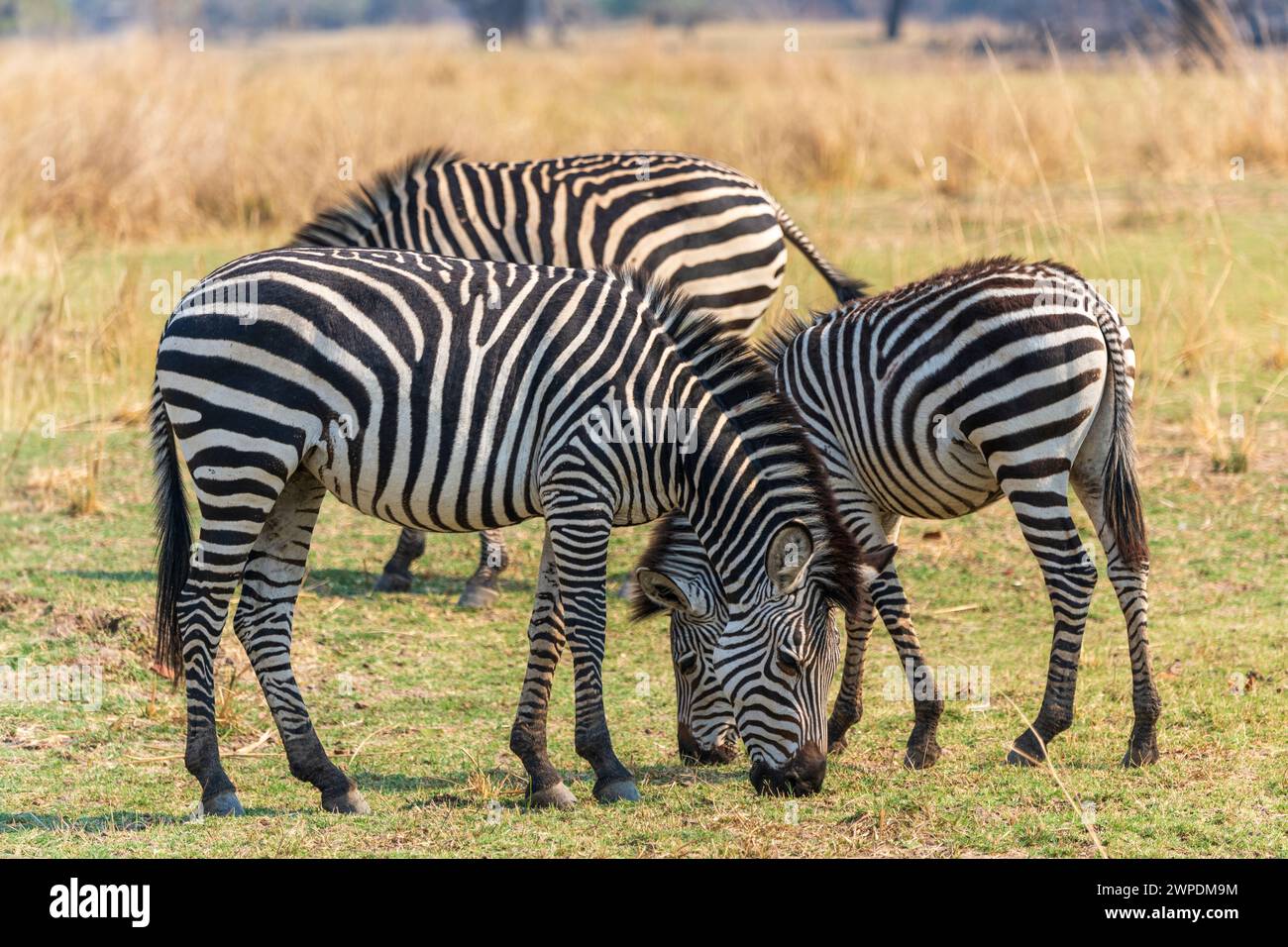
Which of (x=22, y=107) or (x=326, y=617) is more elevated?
(x=22, y=107)

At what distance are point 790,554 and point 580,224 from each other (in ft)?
11.9

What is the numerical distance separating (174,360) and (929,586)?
180 inches

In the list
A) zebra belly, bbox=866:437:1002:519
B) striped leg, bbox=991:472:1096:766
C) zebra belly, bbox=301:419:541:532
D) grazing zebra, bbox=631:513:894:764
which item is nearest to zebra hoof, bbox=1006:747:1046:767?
striped leg, bbox=991:472:1096:766

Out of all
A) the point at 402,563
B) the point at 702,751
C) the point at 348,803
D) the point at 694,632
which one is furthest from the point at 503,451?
the point at 402,563

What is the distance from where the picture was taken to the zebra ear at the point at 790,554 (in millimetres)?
5332

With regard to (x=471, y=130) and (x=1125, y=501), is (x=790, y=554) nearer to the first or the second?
(x=1125, y=501)

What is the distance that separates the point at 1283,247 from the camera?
13625 millimetres

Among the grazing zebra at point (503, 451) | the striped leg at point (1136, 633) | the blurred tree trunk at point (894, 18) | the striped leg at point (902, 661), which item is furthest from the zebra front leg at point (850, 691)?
the blurred tree trunk at point (894, 18)

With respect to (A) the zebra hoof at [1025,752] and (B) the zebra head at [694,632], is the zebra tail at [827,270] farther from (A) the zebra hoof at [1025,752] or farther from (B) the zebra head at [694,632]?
(A) the zebra hoof at [1025,752]

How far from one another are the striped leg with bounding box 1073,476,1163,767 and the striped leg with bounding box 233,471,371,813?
300cm

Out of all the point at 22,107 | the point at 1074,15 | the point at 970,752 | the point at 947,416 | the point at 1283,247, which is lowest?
the point at 970,752

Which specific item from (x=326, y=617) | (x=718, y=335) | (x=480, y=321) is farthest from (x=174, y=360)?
(x=326, y=617)

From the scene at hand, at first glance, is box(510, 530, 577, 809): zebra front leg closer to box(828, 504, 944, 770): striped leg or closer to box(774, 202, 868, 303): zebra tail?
box(828, 504, 944, 770): striped leg

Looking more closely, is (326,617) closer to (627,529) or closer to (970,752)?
(627,529)
